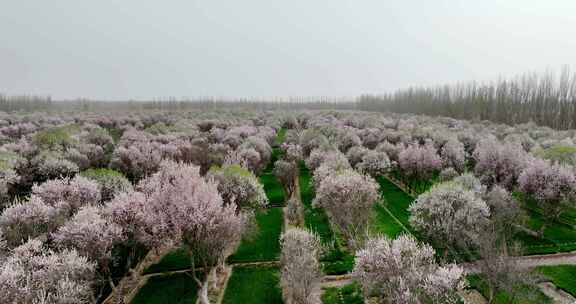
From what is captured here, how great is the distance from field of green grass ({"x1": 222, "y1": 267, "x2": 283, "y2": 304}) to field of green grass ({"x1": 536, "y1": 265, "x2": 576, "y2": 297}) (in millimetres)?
14605

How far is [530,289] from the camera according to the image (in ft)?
51.6

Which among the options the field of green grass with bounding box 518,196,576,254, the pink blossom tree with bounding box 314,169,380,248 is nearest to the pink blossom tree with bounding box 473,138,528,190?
the field of green grass with bounding box 518,196,576,254

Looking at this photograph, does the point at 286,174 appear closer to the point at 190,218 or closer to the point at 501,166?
the point at 190,218

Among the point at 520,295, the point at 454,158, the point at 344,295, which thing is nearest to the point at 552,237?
the point at 520,295

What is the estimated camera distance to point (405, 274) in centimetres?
1257

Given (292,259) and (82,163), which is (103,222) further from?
(82,163)

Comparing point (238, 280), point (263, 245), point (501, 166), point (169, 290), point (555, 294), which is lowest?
point (169, 290)

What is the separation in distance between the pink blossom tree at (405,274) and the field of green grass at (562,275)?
854cm

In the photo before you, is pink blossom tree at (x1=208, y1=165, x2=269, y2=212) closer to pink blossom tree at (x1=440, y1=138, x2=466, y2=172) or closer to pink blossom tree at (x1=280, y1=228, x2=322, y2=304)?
pink blossom tree at (x1=280, y1=228, x2=322, y2=304)

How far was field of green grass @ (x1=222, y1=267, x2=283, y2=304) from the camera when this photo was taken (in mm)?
17125

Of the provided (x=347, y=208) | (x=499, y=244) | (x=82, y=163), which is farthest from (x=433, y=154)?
(x=82, y=163)

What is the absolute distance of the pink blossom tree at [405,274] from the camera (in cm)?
1183

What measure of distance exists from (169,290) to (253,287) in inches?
185

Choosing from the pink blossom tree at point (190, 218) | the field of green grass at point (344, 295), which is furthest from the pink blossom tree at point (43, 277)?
the field of green grass at point (344, 295)
